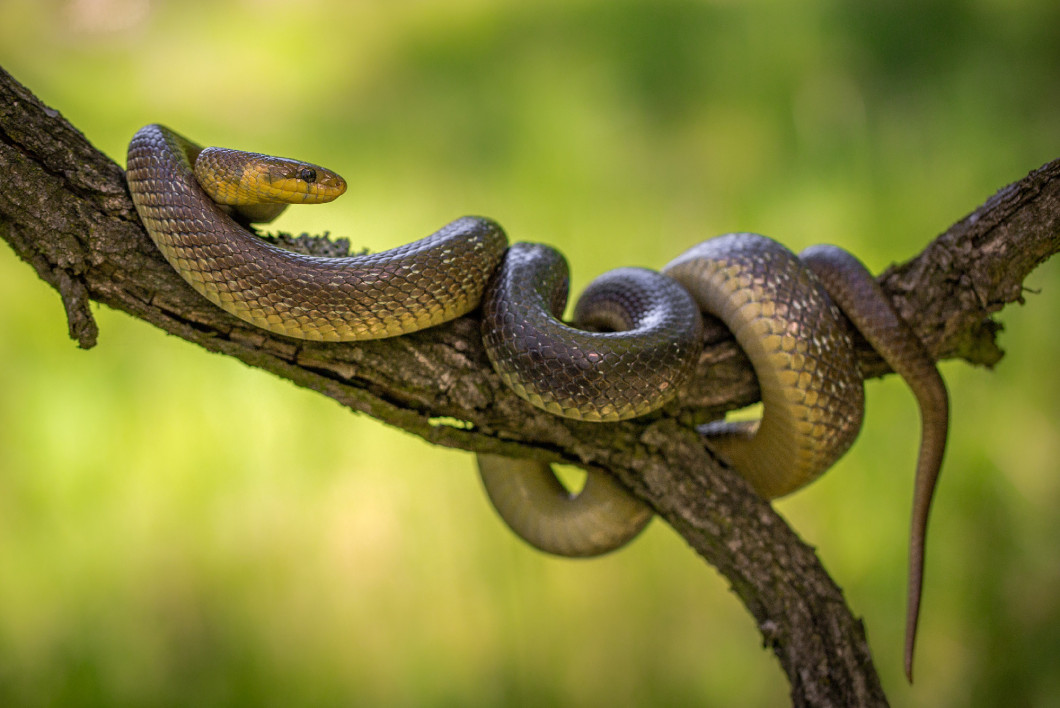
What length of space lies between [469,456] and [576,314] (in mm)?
2334

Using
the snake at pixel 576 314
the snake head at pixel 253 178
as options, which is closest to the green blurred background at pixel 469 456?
the snake at pixel 576 314

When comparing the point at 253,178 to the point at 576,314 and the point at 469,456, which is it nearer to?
the point at 576,314

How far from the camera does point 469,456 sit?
478 cm

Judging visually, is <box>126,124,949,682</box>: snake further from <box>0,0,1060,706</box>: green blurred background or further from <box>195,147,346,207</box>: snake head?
<box>0,0,1060,706</box>: green blurred background

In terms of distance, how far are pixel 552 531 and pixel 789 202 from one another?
10.2 ft

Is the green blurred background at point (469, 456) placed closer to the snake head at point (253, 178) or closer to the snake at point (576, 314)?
the snake at point (576, 314)

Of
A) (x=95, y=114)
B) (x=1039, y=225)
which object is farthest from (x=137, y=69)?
(x=1039, y=225)

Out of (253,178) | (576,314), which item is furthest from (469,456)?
(253,178)

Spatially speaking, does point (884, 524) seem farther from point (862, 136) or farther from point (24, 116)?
point (24, 116)

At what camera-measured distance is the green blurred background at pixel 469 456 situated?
437 centimetres

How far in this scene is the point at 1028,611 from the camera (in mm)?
4250

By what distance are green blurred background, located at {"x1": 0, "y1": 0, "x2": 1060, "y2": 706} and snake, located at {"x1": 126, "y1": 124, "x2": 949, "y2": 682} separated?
1.92 meters

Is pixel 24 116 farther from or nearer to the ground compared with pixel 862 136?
nearer to the ground

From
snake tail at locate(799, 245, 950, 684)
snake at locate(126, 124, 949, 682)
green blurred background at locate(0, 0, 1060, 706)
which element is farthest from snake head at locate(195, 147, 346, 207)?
green blurred background at locate(0, 0, 1060, 706)
